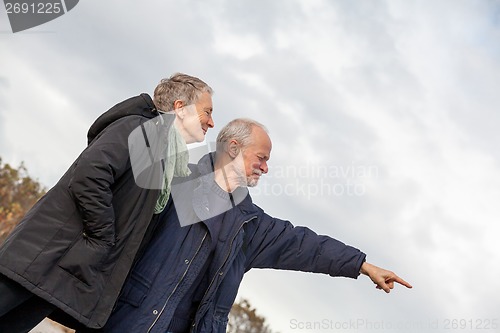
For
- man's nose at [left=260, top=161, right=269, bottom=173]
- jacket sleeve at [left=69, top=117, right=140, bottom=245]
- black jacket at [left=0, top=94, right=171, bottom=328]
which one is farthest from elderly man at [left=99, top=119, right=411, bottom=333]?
jacket sleeve at [left=69, top=117, right=140, bottom=245]

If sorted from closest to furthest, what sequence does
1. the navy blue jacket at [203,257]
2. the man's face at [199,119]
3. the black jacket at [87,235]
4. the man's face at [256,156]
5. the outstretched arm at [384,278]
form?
the black jacket at [87,235] < the navy blue jacket at [203,257] < the man's face at [199,119] < the man's face at [256,156] < the outstretched arm at [384,278]

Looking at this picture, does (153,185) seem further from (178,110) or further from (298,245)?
(298,245)

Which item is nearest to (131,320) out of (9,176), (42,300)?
(42,300)

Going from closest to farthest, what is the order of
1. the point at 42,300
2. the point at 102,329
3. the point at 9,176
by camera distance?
the point at 42,300, the point at 102,329, the point at 9,176

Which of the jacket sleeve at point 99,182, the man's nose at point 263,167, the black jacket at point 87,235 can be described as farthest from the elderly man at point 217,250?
the jacket sleeve at point 99,182

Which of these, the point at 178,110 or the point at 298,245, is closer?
the point at 178,110

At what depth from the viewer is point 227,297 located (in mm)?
3139

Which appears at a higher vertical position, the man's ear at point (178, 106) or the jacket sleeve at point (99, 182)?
the man's ear at point (178, 106)

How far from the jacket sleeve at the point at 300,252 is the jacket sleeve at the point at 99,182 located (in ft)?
3.06

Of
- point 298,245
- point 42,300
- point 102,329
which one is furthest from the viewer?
point 298,245

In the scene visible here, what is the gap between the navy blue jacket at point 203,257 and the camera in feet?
9.68

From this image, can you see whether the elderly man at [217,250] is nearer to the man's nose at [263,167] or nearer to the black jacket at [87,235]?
the man's nose at [263,167]

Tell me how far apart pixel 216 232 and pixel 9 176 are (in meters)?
11.8

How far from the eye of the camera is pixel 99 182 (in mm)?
2727
